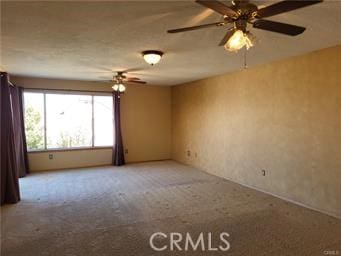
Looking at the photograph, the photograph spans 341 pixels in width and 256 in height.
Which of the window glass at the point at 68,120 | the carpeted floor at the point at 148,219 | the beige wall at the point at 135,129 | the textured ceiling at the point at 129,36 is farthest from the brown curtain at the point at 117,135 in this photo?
the textured ceiling at the point at 129,36

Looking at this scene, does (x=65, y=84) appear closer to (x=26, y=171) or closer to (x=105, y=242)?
(x=26, y=171)

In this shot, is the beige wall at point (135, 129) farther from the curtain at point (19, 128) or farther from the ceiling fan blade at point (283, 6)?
the ceiling fan blade at point (283, 6)

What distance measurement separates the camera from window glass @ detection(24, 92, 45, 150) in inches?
249

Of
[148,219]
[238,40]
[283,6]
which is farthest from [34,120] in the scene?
[283,6]

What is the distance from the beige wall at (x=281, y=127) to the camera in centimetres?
364

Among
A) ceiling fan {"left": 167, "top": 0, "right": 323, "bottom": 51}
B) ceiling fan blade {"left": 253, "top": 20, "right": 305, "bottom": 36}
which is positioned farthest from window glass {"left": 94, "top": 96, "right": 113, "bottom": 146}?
ceiling fan blade {"left": 253, "top": 20, "right": 305, "bottom": 36}

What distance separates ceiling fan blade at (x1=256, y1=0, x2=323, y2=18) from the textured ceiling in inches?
11.7

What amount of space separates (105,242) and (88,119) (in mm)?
4741

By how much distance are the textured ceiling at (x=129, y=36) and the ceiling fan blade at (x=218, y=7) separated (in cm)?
38

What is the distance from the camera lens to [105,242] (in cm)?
285

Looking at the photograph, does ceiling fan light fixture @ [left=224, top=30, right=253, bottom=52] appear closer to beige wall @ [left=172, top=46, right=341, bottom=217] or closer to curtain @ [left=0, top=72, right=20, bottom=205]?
beige wall @ [left=172, top=46, right=341, bottom=217]

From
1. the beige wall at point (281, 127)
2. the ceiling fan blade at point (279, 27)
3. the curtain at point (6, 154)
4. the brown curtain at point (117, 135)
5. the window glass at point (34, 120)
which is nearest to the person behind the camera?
the ceiling fan blade at point (279, 27)

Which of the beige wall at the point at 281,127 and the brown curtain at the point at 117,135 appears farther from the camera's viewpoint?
the brown curtain at the point at 117,135

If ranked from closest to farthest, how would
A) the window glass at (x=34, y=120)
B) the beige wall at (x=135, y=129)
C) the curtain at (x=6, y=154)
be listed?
the curtain at (x=6, y=154)
the window glass at (x=34, y=120)
the beige wall at (x=135, y=129)
